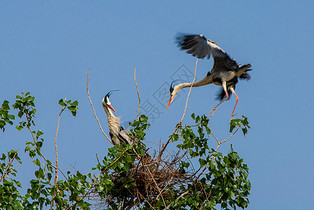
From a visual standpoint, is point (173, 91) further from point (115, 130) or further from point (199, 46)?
point (115, 130)

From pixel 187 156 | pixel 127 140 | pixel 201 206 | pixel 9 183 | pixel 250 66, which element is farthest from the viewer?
pixel 250 66

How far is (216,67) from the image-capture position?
33.9ft

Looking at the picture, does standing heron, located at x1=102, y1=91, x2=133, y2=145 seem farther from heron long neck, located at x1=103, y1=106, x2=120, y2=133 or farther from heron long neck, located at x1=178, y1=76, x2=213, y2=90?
heron long neck, located at x1=178, y1=76, x2=213, y2=90

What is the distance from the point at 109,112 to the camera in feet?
29.9

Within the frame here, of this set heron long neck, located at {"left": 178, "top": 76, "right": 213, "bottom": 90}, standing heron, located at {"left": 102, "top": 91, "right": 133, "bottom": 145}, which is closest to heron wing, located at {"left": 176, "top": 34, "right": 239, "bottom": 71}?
heron long neck, located at {"left": 178, "top": 76, "right": 213, "bottom": 90}

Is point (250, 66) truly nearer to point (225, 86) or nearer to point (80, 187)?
point (225, 86)

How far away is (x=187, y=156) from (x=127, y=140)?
6.18 ft

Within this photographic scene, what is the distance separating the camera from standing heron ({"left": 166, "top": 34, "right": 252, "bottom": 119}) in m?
9.65

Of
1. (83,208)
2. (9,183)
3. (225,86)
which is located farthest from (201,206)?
(225,86)

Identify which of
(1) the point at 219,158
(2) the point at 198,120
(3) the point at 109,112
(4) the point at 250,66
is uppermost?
(4) the point at 250,66

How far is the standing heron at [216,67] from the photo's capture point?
965cm

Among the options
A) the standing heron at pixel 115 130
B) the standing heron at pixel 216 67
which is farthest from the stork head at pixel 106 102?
the standing heron at pixel 216 67

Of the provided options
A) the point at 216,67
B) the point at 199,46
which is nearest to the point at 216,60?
the point at 216,67

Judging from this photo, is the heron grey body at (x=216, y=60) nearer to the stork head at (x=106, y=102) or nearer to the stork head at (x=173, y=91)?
the stork head at (x=173, y=91)
